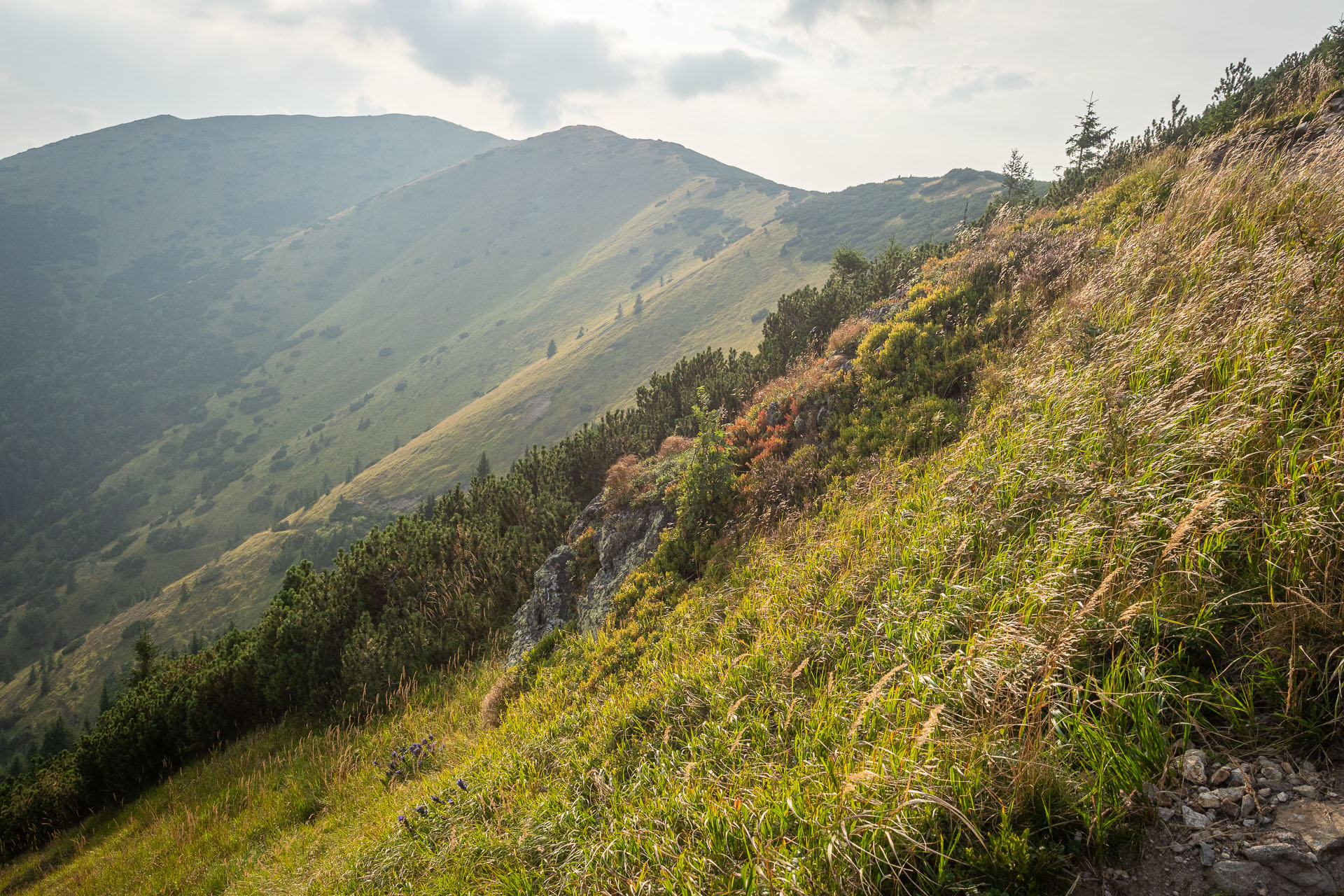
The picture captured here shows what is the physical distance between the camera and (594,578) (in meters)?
10.2

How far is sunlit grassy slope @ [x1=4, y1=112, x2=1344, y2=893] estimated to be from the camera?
7.93 feet

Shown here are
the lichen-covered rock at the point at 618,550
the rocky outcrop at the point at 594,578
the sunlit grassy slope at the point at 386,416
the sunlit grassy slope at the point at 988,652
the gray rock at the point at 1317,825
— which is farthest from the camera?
the sunlit grassy slope at the point at 386,416

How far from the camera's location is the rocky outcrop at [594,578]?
9219 millimetres

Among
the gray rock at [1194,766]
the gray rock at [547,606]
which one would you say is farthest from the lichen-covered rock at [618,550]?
the gray rock at [1194,766]

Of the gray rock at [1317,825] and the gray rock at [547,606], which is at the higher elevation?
the gray rock at [1317,825]

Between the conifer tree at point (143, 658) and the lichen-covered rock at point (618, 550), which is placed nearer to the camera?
the lichen-covered rock at point (618, 550)

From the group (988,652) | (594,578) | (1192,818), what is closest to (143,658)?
(594,578)

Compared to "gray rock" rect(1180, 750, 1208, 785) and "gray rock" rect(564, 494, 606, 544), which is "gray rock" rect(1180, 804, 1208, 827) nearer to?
"gray rock" rect(1180, 750, 1208, 785)

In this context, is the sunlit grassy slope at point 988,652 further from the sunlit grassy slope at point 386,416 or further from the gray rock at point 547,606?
the sunlit grassy slope at point 386,416

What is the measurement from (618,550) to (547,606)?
167cm

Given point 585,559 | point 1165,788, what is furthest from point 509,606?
point 1165,788

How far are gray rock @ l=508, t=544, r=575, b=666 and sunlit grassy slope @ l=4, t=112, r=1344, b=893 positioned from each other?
6.93 ft

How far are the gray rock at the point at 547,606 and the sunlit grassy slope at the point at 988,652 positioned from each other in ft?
6.93

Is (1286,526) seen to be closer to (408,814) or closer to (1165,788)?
(1165,788)
